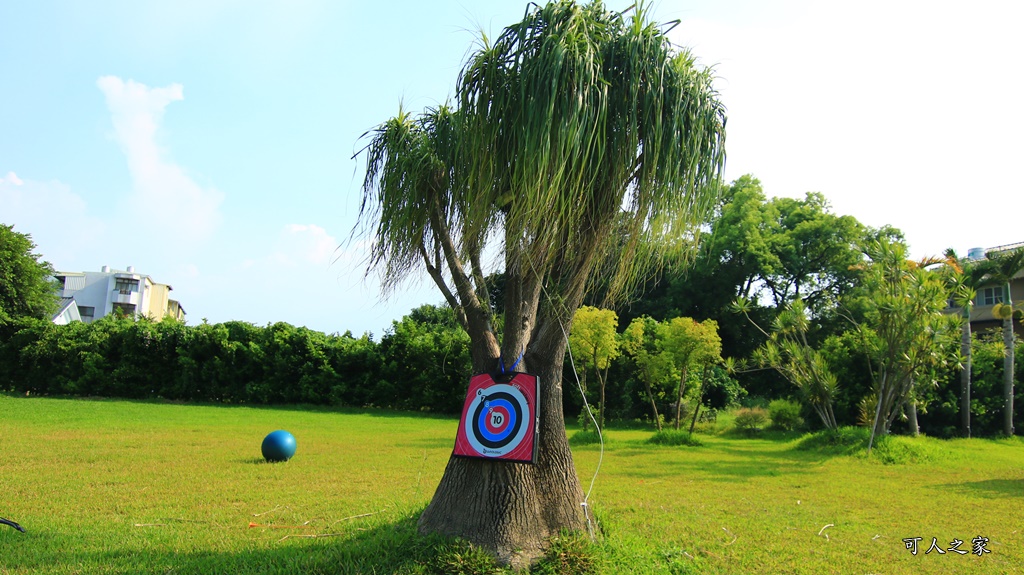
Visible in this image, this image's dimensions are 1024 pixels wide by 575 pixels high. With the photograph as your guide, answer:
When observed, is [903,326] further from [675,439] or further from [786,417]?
[786,417]

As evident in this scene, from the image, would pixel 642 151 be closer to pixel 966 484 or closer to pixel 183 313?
pixel 966 484

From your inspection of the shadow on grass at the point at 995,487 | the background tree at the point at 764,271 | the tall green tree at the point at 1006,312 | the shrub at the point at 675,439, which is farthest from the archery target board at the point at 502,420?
the background tree at the point at 764,271

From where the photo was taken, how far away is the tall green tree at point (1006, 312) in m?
17.4

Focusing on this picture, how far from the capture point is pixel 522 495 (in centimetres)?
461

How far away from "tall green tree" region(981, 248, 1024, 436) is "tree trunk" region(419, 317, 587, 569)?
54.7 ft

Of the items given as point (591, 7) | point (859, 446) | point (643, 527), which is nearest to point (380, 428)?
point (859, 446)

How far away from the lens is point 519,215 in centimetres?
429

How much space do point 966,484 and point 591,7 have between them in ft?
30.1

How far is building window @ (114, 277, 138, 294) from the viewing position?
58.4m

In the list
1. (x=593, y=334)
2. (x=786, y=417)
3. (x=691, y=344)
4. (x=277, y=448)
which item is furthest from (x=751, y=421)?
(x=277, y=448)

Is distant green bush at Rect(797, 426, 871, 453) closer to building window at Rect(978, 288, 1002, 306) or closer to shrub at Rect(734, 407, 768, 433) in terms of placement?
shrub at Rect(734, 407, 768, 433)

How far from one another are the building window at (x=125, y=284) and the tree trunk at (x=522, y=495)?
206 feet

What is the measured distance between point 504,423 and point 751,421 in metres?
16.0

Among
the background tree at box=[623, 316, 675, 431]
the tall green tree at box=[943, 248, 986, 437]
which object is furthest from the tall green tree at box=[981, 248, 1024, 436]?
the background tree at box=[623, 316, 675, 431]
